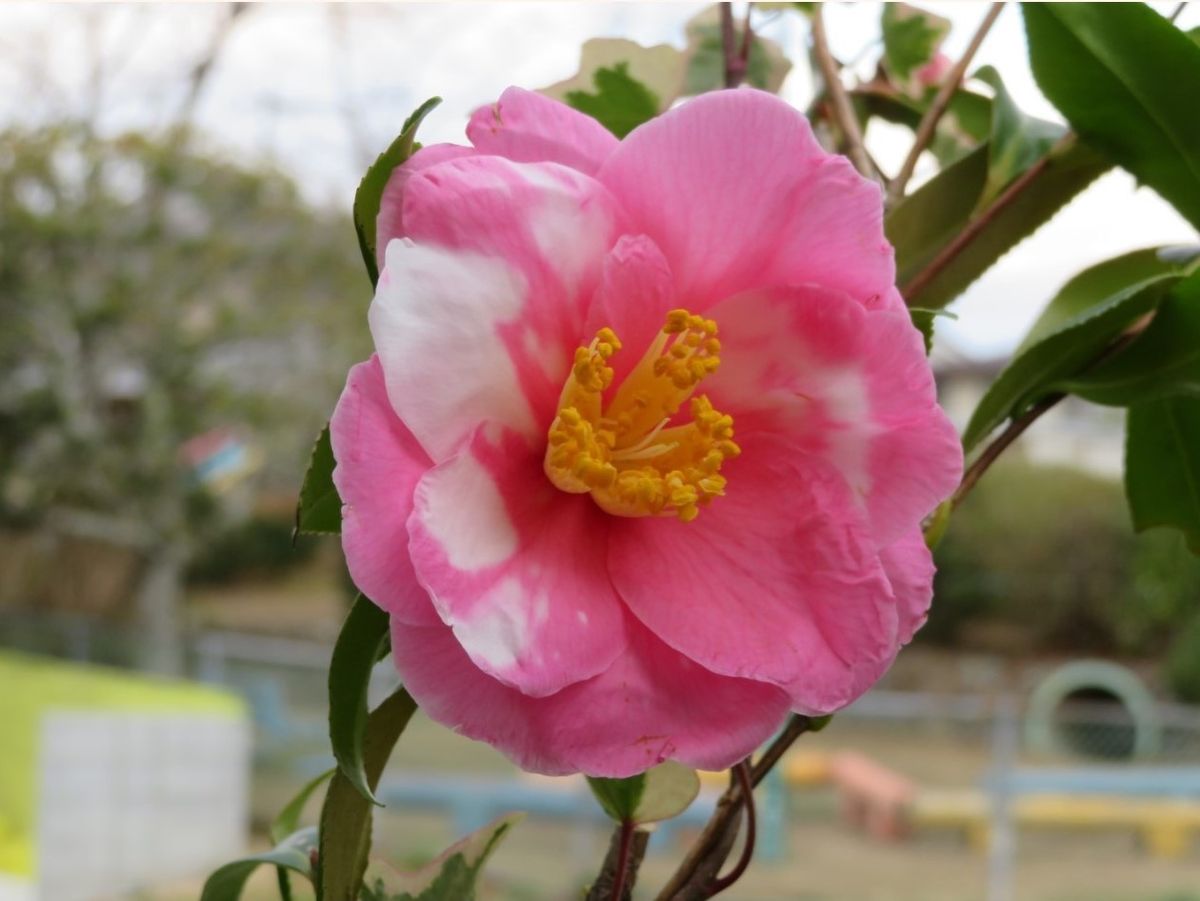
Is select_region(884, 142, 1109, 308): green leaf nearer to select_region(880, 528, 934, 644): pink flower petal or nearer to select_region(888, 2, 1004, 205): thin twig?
select_region(888, 2, 1004, 205): thin twig

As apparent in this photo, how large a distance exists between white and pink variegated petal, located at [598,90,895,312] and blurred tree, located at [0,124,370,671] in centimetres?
590

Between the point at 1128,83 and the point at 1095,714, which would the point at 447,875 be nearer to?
the point at 1128,83

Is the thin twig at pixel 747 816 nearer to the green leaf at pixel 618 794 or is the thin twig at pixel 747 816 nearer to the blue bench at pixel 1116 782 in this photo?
the green leaf at pixel 618 794

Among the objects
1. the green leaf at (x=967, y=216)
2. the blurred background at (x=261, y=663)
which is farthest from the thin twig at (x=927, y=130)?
the blurred background at (x=261, y=663)

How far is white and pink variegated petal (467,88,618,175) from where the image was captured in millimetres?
315

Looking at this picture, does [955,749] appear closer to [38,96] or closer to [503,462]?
[38,96]

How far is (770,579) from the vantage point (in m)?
0.32

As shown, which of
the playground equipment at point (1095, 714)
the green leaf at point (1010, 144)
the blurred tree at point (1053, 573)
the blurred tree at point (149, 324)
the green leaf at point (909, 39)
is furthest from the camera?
the blurred tree at point (1053, 573)

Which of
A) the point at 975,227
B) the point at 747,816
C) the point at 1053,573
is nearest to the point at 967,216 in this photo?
the point at 975,227

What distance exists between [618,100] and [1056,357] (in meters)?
0.19

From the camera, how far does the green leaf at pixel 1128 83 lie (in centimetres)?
42

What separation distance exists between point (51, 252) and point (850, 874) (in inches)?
179

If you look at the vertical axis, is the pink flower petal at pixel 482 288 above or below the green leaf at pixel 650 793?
above

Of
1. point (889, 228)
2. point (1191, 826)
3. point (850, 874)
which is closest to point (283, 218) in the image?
point (850, 874)
